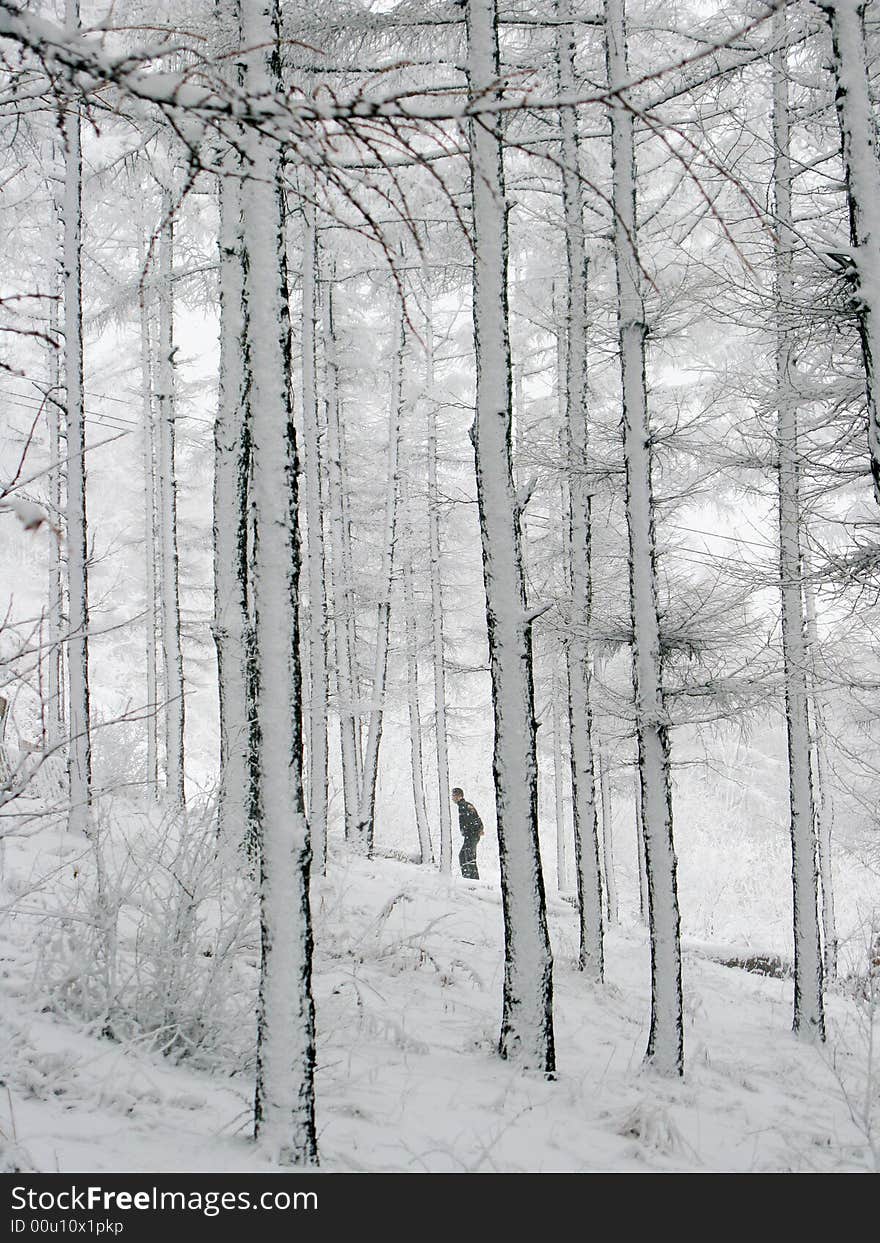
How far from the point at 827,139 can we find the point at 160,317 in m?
9.87

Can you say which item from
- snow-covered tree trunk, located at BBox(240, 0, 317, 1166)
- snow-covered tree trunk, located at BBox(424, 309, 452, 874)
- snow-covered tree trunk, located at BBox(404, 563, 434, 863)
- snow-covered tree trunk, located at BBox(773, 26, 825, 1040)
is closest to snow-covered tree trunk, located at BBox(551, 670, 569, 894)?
snow-covered tree trunk, located at BBox(424, 309, 452, 874)

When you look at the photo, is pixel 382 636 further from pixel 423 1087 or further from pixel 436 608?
pixel 423 1087

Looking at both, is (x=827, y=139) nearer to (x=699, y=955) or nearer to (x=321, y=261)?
(x=321, y=261)

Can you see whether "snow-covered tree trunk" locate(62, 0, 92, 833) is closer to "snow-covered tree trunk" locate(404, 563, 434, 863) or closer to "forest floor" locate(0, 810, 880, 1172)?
"forest floor" locate(0, 810, 880, 1172)

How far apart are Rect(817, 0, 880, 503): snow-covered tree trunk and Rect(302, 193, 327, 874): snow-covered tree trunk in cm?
653

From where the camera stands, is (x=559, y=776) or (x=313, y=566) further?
(x=559, y=776)

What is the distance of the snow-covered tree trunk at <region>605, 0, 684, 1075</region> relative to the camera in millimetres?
6117

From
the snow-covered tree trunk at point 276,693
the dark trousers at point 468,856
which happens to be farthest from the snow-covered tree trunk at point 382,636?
the snow-covered tree trunk at point 276,693

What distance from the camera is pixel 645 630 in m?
6.53

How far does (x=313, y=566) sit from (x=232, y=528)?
3.12 meters

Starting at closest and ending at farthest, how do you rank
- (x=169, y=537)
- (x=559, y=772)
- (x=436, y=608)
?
(x=169, y=537) → (x=436, y=608) → (x=559, y=772)

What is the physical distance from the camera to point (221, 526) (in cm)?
755

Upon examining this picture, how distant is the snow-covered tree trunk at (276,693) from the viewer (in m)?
3.00

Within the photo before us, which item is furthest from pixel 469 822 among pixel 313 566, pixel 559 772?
pixel 313 566
